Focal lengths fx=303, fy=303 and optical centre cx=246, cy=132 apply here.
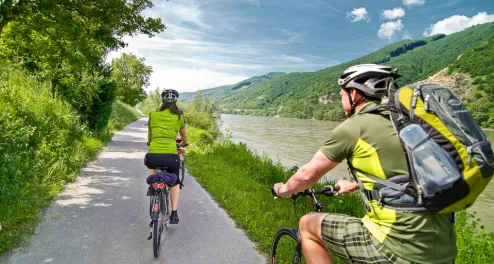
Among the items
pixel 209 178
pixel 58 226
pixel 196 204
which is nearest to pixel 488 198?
pixel 209 178

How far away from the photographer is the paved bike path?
12.1 feet

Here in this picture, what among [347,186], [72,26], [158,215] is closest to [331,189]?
[347,186]

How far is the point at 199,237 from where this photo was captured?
14.5ft

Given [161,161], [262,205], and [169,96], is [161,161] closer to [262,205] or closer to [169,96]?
[169,96]

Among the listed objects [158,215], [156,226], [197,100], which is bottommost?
[156,226]

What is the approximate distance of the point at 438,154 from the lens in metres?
1.43

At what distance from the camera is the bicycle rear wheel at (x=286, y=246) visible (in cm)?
274

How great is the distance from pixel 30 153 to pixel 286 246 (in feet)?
19.6

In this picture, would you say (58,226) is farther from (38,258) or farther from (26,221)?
(38,258)

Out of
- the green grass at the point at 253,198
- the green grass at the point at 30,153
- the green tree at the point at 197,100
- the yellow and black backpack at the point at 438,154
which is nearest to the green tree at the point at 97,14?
the green grass at the point at 30,153

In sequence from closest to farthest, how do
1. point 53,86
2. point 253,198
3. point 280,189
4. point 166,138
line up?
point 280,189 → point 166,138 → point 253,198 → point 53,86

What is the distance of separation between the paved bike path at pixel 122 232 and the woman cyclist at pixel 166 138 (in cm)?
56

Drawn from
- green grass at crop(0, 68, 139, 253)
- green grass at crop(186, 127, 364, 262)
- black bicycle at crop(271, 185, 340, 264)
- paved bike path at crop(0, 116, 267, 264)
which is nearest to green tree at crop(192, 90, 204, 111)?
green grass at crop(0, 68, 139, 253)

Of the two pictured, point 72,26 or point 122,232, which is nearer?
point 122,232
